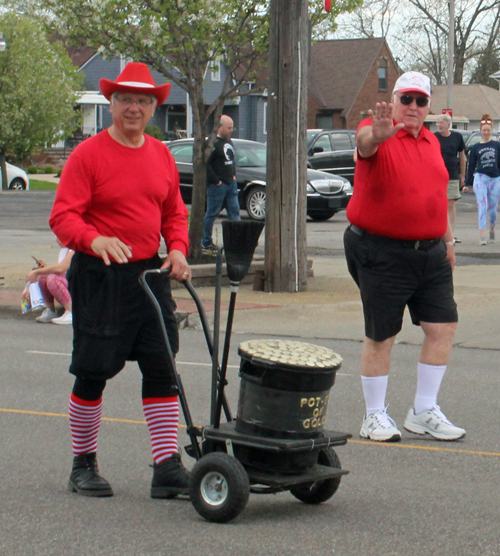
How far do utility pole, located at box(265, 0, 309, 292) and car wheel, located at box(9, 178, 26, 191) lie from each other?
26.5 m

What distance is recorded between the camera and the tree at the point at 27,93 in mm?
39750

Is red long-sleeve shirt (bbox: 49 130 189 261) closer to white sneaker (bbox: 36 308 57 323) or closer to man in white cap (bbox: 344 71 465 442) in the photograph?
man in white cap (bbox: 344 71 465 442)

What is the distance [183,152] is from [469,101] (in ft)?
166

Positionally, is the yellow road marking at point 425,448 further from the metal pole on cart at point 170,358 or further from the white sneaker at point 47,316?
the white sneaker at point 47,316

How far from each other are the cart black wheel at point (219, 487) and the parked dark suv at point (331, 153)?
2223 cm

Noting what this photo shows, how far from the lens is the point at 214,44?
12.7m

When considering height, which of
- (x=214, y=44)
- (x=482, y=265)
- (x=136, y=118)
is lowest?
(x=482, y=265)

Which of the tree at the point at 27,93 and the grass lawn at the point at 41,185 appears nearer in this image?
the grass lawn at the point at 41,185

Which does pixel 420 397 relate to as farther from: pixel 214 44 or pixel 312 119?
pixel 312 119

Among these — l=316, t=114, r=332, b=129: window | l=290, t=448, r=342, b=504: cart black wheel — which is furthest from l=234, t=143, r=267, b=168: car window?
l=316, t=114, r=332, b=129: window

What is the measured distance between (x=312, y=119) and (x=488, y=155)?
44.3m

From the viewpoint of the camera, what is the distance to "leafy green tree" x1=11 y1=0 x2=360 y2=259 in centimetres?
1225

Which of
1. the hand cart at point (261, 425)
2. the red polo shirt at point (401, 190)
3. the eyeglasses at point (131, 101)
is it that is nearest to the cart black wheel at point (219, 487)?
the hand cart at point (261, 425)

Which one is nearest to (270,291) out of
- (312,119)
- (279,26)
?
(279,26)
